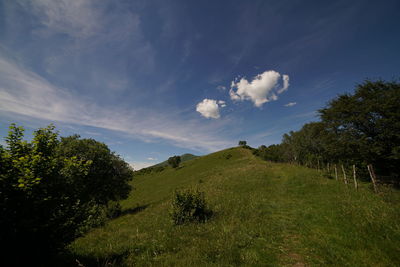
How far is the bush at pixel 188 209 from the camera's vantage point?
34.0ft

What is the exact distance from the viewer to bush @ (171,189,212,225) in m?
10.4

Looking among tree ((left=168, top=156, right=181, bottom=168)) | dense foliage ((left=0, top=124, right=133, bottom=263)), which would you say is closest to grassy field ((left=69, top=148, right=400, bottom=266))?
dense foliage ((left=0, top=124, right=133, bottom=263))

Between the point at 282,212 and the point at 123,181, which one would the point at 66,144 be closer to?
the point at 123,181

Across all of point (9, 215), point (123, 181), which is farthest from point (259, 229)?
point (123, 181)

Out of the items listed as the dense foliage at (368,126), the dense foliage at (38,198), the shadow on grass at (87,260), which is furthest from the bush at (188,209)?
the dense foliage at (368,126)

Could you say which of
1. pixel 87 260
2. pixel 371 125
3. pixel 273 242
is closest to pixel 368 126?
pixel 371 125

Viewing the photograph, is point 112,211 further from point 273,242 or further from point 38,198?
point 273,242

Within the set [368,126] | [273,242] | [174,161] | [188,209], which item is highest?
[368,126]

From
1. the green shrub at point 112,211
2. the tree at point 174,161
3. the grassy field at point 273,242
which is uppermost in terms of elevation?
the tree at point 174,161

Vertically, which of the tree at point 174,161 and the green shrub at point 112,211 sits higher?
the tree at point 174,161

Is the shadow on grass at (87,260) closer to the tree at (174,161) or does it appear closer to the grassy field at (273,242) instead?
the grassy field at (273,242)

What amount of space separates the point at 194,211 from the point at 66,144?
22.2m

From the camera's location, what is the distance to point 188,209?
10648mm

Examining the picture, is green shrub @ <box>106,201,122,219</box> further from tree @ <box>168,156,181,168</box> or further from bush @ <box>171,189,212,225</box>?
tree @ <box>168,156,181,168</box>
